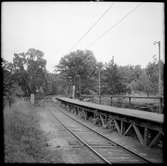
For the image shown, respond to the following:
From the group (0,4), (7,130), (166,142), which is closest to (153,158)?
(166,142)

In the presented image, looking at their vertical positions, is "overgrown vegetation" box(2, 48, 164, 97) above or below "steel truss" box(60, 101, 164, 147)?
above

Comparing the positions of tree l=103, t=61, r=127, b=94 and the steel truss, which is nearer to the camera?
the steel truss

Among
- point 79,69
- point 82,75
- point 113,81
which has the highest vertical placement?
point 79,69

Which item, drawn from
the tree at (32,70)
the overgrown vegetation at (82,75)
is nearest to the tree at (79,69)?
the overgrown vegetation at (82,75)

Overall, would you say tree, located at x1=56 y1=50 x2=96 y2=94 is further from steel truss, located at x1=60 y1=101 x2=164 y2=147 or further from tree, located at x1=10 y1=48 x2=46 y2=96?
steel truss, located at x1=60 y1=101 x2=164 y2=147

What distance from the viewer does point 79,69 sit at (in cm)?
4344

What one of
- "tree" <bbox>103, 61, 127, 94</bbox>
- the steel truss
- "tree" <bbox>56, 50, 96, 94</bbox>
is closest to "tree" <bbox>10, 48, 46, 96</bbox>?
"tree" <bbox>56, 50, 96, 94</bbox>

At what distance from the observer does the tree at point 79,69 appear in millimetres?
43219

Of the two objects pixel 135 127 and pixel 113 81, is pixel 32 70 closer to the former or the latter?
pixel 113 81

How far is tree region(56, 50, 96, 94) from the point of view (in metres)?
43.2

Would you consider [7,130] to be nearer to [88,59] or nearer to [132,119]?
[132,119]

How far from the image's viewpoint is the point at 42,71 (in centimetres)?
4050

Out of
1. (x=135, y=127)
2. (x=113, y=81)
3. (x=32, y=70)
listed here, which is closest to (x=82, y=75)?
(x=32, y=70)

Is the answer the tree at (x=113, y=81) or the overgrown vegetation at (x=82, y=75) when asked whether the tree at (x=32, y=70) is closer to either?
the overgrown vegetation at (x=82, y=75)
